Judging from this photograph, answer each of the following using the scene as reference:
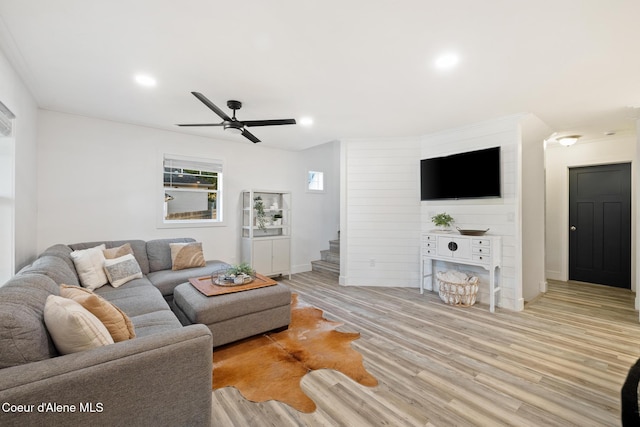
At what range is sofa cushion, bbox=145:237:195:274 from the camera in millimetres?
3879

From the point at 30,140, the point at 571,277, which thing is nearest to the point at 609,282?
the point at 571,277

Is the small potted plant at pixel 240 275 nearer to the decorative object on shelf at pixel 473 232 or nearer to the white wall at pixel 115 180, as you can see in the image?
the white wall at pixel 115 180

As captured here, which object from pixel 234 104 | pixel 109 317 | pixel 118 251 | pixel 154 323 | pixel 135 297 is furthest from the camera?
pixel 118 251

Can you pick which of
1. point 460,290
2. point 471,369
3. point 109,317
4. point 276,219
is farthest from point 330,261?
point 109,317

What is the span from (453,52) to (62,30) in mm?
2871

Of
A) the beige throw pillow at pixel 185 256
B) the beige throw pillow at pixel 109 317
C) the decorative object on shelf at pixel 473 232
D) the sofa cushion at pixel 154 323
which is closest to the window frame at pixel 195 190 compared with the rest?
the beige throw pillow at pixel 185 256

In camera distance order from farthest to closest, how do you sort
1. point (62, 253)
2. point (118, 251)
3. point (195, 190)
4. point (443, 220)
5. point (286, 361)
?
point (195, 190)
point (443, 220)
point (118, 251)
point (62, 253)
point (286, 361)

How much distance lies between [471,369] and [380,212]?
289 centimetres

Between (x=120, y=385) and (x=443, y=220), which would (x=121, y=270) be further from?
(x=443, y=220)

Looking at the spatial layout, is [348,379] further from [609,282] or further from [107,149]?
[609,282]

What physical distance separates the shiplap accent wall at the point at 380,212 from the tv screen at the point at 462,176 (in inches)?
11.6

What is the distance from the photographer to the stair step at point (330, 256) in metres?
6.07

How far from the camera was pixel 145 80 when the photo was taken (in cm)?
277

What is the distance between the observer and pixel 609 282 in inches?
193
